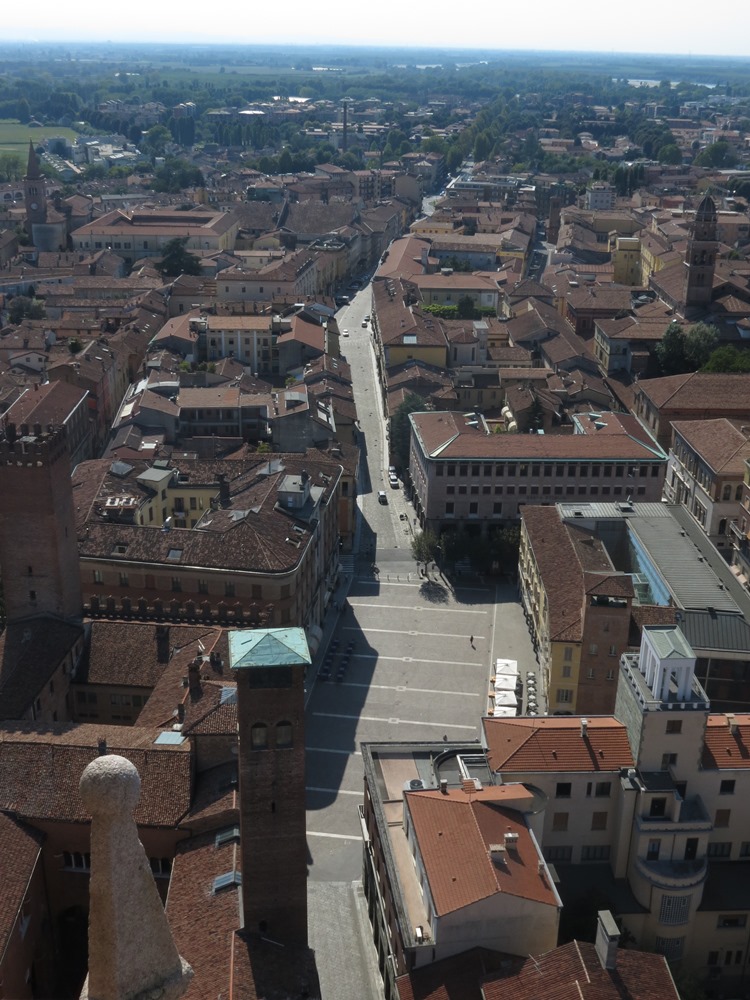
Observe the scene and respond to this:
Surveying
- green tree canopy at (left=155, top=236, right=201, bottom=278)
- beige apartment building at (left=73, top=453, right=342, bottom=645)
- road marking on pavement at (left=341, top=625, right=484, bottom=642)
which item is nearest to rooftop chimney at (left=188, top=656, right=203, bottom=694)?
beige apartment building at (left=73, top=453, right=342, bottom=645)

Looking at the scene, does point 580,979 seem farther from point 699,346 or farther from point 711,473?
point 699,346


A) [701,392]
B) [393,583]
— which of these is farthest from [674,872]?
[701,392]

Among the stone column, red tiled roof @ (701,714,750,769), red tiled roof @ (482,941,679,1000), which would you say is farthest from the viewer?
red tiled roof @ (701,714,750,769)

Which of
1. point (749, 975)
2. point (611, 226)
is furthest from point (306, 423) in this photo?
point (611, 226)

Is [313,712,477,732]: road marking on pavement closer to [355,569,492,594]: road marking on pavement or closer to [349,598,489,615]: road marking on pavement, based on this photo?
[349,598,489,615]: road marking on pavement

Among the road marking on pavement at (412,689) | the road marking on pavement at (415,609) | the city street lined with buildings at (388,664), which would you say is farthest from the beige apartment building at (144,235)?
the road marking on pavement at (412,689)

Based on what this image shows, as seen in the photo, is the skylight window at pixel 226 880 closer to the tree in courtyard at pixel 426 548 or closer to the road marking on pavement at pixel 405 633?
the road marking on pavement at pixel 405 633

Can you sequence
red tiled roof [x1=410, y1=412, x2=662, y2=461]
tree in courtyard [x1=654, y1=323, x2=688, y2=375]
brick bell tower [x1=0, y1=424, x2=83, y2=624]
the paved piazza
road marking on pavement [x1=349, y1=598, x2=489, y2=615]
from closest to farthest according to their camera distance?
brick bell tower [x1=0, y1=424, x2=83, y2=624]
the paved piazza
road marking on pavement [x1=349, y1=598, x2=489, y2=615]
red tiled roof [x1=410, y1=412, x2=662, y2=461]
tree in courtyard [x1=654, y1=323, x2=688, y2=375]
